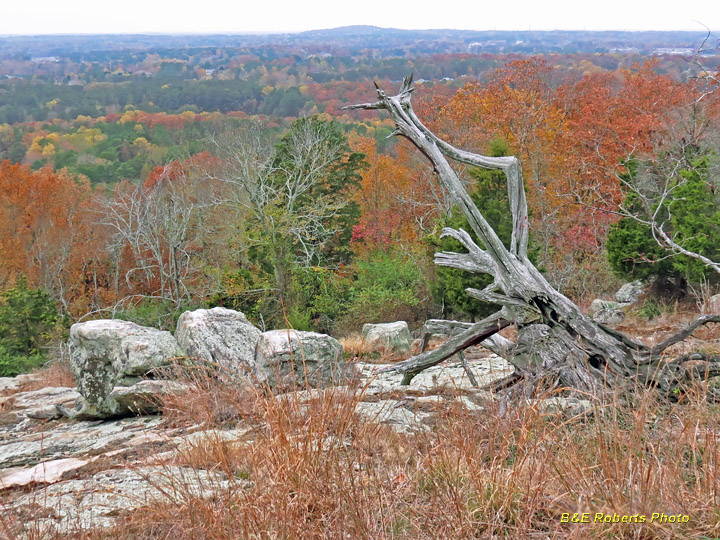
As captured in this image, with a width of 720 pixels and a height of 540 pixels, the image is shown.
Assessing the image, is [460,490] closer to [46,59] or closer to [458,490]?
[458,490]

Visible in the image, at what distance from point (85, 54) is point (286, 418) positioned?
591 feet

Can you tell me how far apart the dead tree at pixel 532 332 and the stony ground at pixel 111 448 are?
27 centimetres

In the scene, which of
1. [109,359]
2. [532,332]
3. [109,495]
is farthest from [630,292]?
[109,495]

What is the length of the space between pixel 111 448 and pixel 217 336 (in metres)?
2.22

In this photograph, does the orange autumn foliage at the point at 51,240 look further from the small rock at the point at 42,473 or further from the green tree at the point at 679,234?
the small rock at the point at 42,473

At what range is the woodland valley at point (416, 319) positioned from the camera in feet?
6.81

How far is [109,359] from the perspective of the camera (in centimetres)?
597

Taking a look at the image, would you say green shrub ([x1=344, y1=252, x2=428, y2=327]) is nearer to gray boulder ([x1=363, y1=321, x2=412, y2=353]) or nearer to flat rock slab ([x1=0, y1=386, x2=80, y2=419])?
gray boulder ([x1=363, y1=321, x2=412, y2=353])

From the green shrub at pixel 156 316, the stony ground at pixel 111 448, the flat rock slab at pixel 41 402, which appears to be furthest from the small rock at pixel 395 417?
the green shrub at pixel 156 316

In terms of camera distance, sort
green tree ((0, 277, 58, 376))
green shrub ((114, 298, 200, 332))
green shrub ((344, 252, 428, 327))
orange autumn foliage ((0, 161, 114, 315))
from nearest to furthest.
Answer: green shrub ((344, 252, 428, 327)), green shrub ((114, 298, 200, 332)), green tree ((0, 277, 58, 376)), orange autumn foliage ((0, 161, 114, 315))

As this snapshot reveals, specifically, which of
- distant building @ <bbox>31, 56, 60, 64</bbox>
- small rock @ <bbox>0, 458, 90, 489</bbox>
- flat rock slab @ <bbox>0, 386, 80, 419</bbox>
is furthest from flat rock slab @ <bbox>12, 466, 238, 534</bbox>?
distant building @ <bbox>31, 56, 60, 64</bbox>

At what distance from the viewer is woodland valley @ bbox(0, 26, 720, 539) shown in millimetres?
2076

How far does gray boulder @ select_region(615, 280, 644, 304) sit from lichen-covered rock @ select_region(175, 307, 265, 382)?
801cm

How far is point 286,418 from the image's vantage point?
8.02 ft
